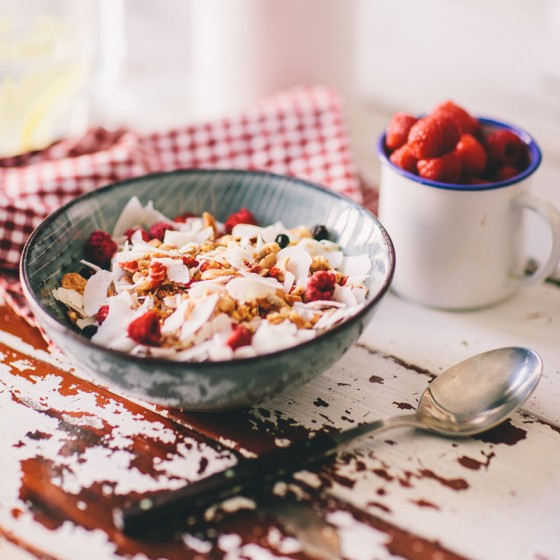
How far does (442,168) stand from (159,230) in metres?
0.28

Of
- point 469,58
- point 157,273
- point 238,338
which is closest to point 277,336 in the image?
point 238,338

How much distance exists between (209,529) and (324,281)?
223 millimetres

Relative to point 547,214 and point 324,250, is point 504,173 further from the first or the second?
point 324,250

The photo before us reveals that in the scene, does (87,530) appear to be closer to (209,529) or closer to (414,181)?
(209,529)

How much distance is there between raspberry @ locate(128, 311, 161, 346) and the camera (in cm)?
58

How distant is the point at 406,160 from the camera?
736mm

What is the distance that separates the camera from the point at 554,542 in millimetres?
523

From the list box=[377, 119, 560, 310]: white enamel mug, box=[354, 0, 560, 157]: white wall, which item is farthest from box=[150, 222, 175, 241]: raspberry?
box=[354, 0, 560, 157]: white wall

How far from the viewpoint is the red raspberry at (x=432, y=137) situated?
0.72 metres

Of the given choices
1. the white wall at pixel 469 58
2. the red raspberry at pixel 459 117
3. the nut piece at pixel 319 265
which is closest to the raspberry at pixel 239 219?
the nut piece at pixel 319 265

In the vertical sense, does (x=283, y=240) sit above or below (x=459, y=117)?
below

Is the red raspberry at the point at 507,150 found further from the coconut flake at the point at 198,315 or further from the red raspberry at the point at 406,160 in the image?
the coconut flake at the point at 198,315

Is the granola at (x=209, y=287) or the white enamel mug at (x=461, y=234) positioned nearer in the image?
the granola at (x=209, y=287)

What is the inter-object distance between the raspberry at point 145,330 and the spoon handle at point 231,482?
0.11 m
